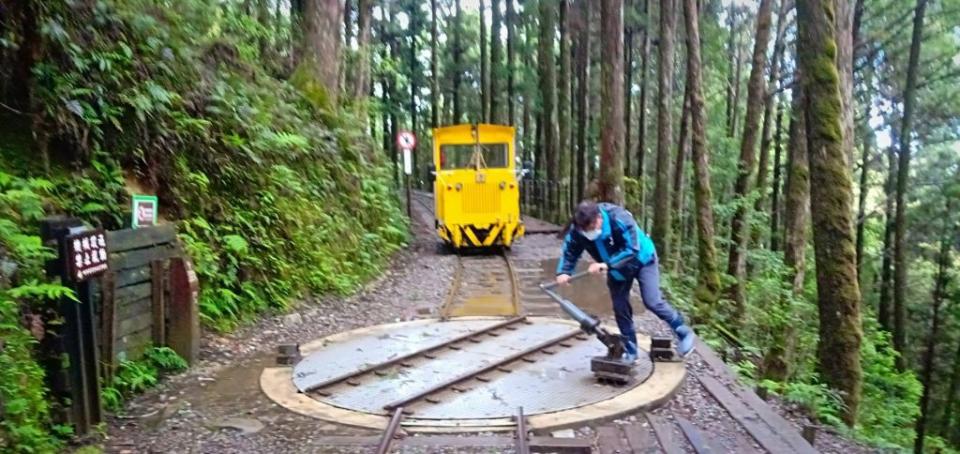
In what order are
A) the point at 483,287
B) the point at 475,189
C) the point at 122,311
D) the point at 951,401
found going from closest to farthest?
the point at 122,311 < the point at 483,287 < the point at 475,189 < the point at 951,401

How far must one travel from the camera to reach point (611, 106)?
623 inches

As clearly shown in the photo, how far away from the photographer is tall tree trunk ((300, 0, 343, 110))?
583 inches

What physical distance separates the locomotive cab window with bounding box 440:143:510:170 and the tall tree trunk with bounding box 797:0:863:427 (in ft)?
33.2

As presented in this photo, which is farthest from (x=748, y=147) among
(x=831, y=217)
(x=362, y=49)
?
(x=362, y=49)

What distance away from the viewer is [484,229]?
16.1 m

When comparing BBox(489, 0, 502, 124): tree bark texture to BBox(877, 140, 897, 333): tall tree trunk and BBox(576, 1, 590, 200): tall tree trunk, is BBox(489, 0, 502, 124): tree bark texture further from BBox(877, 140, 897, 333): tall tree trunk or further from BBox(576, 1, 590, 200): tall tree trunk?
BBox(877, 140, 897, 333): tall tree trunk

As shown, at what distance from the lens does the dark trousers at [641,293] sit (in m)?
6.29

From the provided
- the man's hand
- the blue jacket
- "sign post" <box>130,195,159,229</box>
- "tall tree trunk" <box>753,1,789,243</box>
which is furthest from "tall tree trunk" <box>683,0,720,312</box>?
"sign post" <box>130,195,159,229</box>

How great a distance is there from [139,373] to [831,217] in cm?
662

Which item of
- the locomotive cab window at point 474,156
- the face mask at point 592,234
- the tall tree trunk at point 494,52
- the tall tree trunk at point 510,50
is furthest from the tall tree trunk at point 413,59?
the face mask at point 592,234

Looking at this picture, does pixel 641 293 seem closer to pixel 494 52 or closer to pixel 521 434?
pixel 521 434

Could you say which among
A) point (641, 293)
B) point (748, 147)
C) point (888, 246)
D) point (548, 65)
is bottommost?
point (888, 246)

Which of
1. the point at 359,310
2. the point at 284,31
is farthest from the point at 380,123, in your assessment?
the point at 359,310

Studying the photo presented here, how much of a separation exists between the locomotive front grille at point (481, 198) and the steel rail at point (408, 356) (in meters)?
6.91
